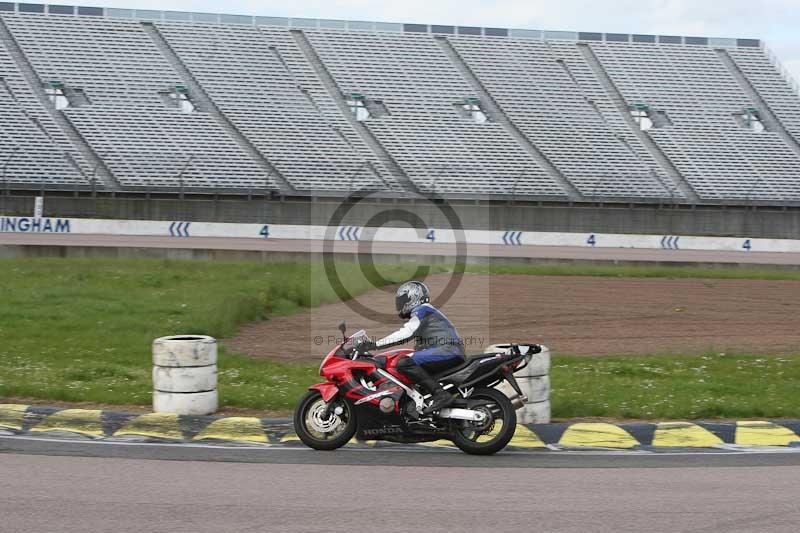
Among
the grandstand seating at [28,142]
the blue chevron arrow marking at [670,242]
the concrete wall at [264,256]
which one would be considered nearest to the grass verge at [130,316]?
the concrete wall at [264,256]

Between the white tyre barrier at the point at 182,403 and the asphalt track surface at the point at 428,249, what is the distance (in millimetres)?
23988

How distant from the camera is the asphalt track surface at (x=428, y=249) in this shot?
1379 inches

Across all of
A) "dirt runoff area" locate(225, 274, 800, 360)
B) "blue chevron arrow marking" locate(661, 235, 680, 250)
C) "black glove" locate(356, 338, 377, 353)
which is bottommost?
"black glove" locate(356, 338, 377, 353)

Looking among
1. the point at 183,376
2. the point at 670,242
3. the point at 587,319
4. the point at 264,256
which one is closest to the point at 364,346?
the point at 183,376

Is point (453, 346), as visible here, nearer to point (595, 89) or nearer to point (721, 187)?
point (721, 187)

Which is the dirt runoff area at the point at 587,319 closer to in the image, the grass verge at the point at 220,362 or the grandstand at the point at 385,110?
the grass verge at the point at 220,362

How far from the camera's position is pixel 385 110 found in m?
49.9

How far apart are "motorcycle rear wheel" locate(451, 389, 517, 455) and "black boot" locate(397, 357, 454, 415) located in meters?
0.25

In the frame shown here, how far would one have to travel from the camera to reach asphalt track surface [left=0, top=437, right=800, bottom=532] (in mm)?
6316

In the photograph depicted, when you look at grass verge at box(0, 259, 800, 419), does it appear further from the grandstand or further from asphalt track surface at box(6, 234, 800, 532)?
the grandstand

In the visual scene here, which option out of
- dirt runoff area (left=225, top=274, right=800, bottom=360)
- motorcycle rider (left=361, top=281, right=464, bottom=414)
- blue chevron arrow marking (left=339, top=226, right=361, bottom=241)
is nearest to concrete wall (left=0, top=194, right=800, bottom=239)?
blue chevron arrow marking (left=339, top=226, right=361, bottom=241)

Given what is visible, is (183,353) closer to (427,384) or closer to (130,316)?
(427,384)

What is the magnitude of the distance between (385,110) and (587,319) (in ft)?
105

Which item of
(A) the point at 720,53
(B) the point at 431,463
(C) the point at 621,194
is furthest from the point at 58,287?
(A) the point at 720,53
